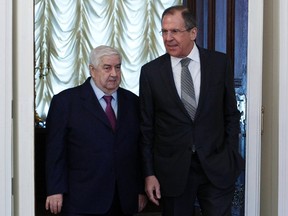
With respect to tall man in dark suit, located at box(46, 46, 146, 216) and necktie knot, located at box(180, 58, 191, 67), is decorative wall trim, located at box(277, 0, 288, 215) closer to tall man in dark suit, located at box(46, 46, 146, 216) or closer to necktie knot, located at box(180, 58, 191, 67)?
necktie knot, located at box(180, 58, 191, 67)

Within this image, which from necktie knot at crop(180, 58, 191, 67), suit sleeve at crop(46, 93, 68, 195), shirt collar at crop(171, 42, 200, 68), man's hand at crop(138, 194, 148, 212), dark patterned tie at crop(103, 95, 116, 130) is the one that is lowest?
man's hand at crop(138, 194, 148, 212)

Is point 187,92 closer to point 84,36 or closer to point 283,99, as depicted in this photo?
point 283,99

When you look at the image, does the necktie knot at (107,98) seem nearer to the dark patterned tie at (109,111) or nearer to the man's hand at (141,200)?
the dark patterned tie at (109,111)

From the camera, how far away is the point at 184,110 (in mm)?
2594

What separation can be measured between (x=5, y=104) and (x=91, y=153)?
464mm

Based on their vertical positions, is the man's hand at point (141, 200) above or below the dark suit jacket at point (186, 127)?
below

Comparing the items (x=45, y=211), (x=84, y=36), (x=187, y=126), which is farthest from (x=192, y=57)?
(x=84, y=36)

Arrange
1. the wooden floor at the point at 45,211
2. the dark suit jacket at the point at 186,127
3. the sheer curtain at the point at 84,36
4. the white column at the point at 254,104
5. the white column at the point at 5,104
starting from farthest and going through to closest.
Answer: the sheer curtain at the point at 84,36, the wooden floor at the point at 45,211, the white column at the point at 254,104, the dark suit jacket at the point at 186,127, the white column at the point at 5,104

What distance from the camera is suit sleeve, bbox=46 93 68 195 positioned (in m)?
2.61

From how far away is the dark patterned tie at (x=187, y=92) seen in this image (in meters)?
2.62

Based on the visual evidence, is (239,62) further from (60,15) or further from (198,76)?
(60,15)

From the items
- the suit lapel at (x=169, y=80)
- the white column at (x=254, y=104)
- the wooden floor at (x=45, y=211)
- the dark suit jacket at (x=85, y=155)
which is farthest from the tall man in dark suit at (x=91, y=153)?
the wooden floor at (x=45, y=211)

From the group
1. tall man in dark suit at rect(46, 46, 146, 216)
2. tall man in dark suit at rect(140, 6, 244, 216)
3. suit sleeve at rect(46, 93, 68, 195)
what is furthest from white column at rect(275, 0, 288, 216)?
suit sleeve at rect(46, 93, 68, 195)

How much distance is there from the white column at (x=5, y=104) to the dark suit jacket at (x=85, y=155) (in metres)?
0.25
